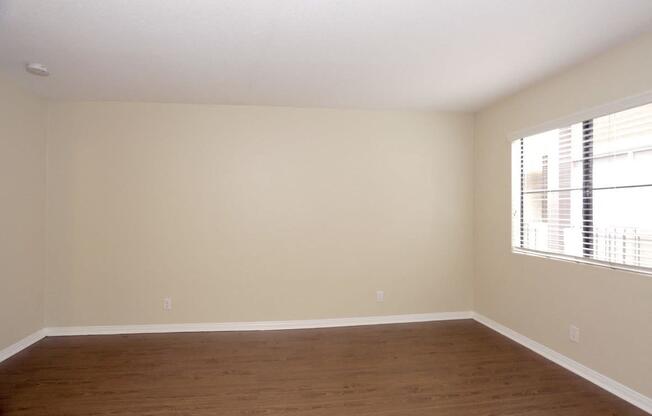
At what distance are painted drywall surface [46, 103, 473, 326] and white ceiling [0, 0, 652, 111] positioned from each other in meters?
0.50

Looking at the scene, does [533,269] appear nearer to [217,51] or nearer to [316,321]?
[316,321]

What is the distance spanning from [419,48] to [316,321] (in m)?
3.01

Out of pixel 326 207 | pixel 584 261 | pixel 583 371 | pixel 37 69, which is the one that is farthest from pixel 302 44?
pixel 583 371

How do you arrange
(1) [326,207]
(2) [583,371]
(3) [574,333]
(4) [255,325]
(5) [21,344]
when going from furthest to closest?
(1) [326,207], (4) [255,325], (5) [21,344], (3) [574,333], (2) [583,371]

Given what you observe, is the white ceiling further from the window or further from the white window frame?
the window

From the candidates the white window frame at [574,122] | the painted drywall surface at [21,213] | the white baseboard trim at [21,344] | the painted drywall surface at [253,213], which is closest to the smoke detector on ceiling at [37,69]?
the painted drywall surface at [21,213]

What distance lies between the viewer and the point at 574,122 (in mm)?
2834

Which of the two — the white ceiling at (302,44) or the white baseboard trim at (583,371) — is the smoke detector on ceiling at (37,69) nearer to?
the white ceiling at (302,44)

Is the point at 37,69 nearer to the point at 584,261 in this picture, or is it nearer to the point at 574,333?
the point at 584,261

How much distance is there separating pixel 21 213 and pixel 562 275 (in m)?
5.08

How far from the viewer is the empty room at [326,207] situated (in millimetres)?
2287

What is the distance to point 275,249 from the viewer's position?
3.89 m

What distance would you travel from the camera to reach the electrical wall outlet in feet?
9.19

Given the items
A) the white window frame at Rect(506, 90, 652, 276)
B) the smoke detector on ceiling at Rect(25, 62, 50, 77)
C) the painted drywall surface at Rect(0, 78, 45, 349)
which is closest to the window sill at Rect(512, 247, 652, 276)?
the white window frame at Rect(506, 90, 652, 276)
